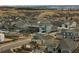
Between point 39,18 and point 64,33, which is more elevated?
point 39,18

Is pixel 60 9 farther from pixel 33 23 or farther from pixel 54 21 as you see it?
pixel 33 23

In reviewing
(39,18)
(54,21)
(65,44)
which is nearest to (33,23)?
(39,18)

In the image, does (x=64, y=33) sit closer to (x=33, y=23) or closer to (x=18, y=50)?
(x=33, y=23)

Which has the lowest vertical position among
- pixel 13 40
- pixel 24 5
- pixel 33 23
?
pixel 13 40
